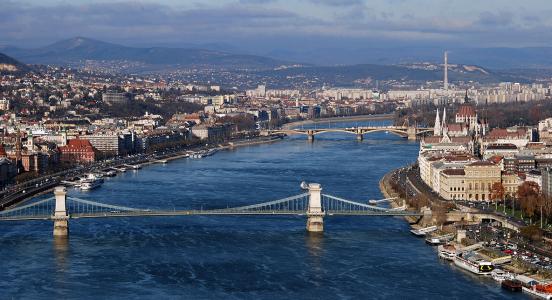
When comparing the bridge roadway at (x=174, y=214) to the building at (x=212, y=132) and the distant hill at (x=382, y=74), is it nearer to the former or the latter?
the building at (x=212, y=132)

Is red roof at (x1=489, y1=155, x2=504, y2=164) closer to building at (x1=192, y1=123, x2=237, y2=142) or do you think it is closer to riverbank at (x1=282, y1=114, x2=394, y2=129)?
building at (x1=192, y1=123, x2=237, y2=142)

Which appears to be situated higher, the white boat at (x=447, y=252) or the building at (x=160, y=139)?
the building at (x=160, y=139)

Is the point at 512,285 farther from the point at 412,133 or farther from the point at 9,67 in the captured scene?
the point at 9,67

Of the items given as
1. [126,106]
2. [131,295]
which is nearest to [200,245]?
[131,295]

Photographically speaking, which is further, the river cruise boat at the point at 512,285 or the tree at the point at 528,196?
the tree at the point at 528,196

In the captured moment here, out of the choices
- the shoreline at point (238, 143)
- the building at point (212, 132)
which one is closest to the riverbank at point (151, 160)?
the shoreline at point (238, 143)

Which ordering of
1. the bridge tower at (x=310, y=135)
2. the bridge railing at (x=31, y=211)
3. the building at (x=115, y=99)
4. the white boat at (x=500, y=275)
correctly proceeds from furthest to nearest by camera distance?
the building at (x=115, y=99)
the bridge tower at (x=310, y=135)
the bridge railing at (x=31, y=211)
the white boat at (x=500, y=275)

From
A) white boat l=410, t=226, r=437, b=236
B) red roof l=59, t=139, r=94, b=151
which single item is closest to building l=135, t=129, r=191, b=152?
red roof l=59, t=139, r=94, b=151
